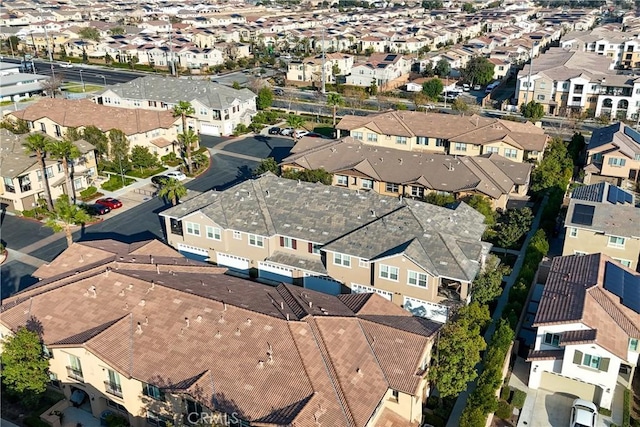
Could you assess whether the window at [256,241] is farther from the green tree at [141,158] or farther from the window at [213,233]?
the green tree at [141,158]

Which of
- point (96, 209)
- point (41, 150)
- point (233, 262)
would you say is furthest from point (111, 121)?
point (233, 262)

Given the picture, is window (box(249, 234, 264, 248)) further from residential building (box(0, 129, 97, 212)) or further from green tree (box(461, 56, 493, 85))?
green tree (box(461, 56, 493, 85))

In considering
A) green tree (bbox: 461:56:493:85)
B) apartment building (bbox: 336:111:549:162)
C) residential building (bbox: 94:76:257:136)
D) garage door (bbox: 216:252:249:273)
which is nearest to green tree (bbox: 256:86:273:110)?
residential building (bbox: 94:76:257:136)

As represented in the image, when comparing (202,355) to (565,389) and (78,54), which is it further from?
(78,54)

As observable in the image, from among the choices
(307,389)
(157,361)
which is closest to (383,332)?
(307,389)

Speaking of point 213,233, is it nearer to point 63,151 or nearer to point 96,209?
point 96,209

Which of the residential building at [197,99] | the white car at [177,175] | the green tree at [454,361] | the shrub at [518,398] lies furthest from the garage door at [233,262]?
the residential building at [197,99]
